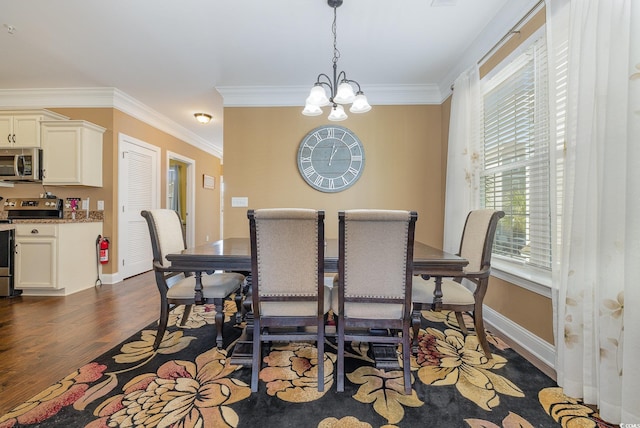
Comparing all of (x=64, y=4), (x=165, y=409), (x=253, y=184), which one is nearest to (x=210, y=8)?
(x=64, y=4)

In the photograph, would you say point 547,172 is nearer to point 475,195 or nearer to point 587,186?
point 587,186

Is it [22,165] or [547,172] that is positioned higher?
[22,165]

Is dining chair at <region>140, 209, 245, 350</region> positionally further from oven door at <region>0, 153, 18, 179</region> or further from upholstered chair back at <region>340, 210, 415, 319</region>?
oven door at <region>0, 153, 18, 179</region>

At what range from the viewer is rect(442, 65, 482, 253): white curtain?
8.54 ft

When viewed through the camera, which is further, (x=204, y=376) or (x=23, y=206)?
(x=23, y=206)

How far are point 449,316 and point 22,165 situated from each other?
17.1 feet

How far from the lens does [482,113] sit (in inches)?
103

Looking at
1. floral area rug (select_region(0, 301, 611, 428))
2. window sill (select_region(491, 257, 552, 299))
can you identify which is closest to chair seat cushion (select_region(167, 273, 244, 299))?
floral area rug (select_region(0, 301, 611, 428))

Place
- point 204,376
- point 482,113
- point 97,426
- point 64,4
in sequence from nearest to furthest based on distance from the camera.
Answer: point 97,426
point 204,376
point 64,4
point 482,113

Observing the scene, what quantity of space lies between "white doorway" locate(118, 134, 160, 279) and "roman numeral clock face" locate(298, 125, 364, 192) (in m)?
2.57

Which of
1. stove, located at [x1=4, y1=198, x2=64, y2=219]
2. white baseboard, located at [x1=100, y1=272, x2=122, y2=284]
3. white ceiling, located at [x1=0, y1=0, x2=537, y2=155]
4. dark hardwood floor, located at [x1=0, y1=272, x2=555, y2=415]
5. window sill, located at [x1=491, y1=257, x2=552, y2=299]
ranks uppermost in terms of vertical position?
white ceiling, located at [x1=0, y1=0, x2=537, y2=155]

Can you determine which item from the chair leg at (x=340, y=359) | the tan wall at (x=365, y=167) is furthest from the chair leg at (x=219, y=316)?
the tan wall at (x=365, y=167)

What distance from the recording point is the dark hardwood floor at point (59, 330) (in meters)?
1.68

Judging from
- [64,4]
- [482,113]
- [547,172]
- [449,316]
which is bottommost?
[449,316]
